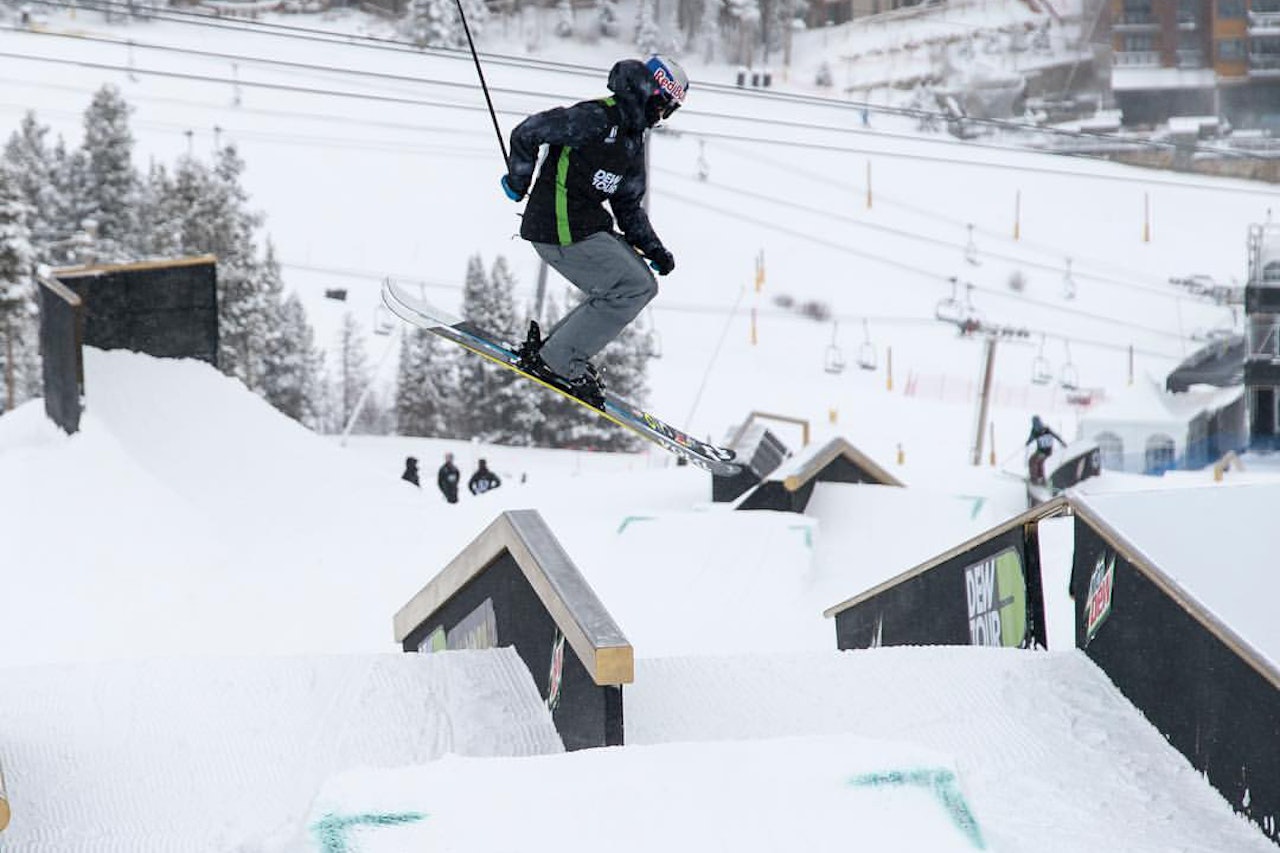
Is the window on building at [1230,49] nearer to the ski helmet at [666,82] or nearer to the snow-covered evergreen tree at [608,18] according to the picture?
the snow-covered evergreen tree at [608,18]

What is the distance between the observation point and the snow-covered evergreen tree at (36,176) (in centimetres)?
5200

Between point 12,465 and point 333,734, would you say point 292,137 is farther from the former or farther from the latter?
point 333,734

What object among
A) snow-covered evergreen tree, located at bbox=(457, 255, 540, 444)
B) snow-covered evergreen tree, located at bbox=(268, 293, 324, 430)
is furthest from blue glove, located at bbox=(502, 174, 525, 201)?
snow-covered evergreen tree, located at bbox=(457, 255, 540, 444)

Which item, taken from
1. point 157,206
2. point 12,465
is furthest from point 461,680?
point 157,206

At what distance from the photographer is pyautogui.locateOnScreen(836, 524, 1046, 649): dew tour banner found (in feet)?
17.4

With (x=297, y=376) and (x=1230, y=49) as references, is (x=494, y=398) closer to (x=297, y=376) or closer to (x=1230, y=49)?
(x=297, y=376)

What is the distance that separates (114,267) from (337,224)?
6029 centimetres

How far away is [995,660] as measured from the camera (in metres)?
4.89

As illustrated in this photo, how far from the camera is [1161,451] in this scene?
37.1 m

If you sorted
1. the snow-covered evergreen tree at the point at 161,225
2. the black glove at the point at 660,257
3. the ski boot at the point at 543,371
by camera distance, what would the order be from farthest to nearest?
the snow-covered evergreen tree at the point at 161,225
the ski boot at the point at 543,371
the black glove at the point at 660,257

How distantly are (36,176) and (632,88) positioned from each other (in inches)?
2068

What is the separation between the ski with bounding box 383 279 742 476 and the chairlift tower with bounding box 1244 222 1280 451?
2926cm

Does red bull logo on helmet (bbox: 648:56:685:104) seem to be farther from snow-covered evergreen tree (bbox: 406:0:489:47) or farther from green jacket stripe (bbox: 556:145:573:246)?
snow-covered evergreen tree (bbox: 406:0:489:47)

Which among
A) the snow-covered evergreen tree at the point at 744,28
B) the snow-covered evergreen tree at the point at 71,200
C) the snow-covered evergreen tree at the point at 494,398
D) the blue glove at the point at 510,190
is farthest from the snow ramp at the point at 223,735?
the snow-covered evergreen tree at the point at 744,28
